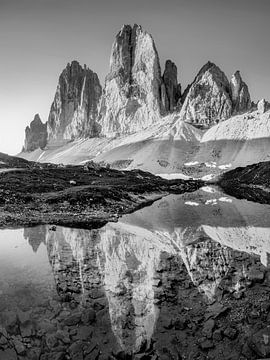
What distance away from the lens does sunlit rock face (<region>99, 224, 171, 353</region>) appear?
1448cm

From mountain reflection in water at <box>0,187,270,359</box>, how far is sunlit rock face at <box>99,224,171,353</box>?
0.05 m

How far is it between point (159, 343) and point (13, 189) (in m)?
68.7

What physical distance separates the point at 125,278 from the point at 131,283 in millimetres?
992

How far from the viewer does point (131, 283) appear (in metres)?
20.0

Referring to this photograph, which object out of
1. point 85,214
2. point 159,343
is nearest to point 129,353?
point 159,343

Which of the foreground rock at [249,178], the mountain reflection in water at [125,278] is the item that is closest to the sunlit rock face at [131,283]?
the mountain reflection in water at [125,278]

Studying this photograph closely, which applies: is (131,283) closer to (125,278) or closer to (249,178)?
(125,278)

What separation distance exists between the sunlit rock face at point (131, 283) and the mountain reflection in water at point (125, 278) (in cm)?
5

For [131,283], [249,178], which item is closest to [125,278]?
[131,283]

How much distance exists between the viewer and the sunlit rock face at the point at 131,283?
14478 millimetres

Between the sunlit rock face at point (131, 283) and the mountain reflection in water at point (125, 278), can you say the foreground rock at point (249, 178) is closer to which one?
the mountain reflection in water at point (125, 278)

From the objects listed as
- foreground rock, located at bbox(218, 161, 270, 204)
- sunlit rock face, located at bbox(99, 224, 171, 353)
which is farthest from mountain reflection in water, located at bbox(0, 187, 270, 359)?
foreground rock, located at bbox(218, 161, 270, 204)

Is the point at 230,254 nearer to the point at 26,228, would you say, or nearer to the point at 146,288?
the point at 146,288

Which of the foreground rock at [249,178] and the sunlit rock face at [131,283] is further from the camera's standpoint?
the foreground rock at [249,178]
